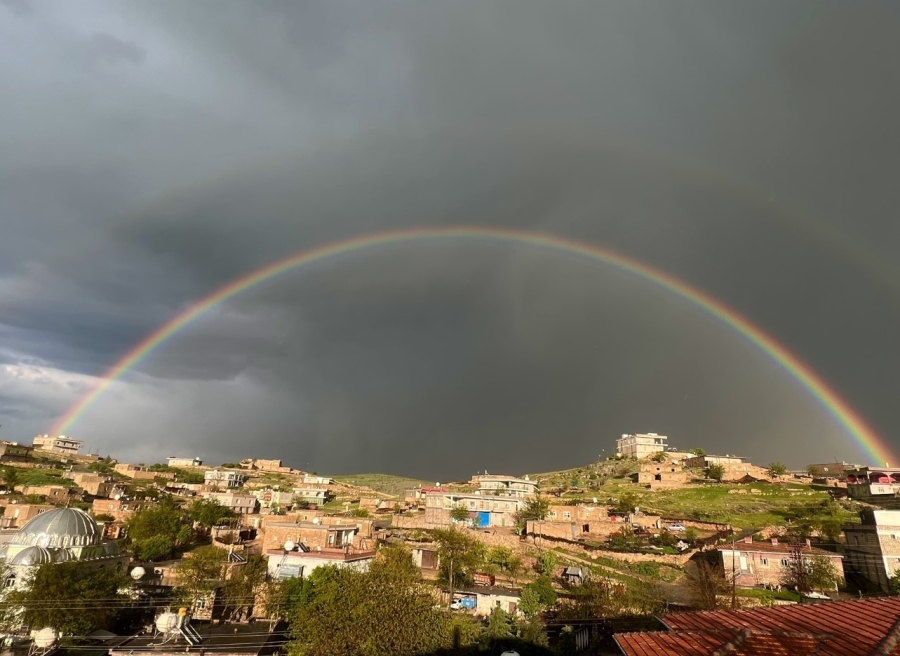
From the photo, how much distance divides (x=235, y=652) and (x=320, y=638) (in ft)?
12.1

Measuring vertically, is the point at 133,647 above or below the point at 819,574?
below

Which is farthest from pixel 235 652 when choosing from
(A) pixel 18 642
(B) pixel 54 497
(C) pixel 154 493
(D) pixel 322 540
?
(C) pixel 154 493

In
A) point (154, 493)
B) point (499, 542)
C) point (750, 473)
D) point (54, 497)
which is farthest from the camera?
point (750, 473)

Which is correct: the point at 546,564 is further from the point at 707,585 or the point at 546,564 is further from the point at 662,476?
the point at 662,476

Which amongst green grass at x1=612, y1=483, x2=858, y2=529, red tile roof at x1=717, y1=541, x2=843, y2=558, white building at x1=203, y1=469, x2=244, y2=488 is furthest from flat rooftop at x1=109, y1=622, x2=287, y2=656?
white building at x1=203, y1=469, x2=244, y2=488

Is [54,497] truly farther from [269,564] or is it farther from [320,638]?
[320,638]

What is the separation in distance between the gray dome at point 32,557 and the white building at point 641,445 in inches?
5351

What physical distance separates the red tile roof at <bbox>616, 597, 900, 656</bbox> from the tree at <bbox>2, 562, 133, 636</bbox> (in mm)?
33834

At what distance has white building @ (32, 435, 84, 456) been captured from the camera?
158 meters

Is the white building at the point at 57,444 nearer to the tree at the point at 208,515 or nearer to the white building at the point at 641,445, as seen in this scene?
the tree at the point at 208,515

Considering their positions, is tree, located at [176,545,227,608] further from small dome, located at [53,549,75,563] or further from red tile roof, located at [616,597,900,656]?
red tile roof, located at [616,597,900,656]

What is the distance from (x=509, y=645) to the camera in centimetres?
2969

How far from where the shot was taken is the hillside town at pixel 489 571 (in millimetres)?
22391

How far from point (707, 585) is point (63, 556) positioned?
48784 mm
